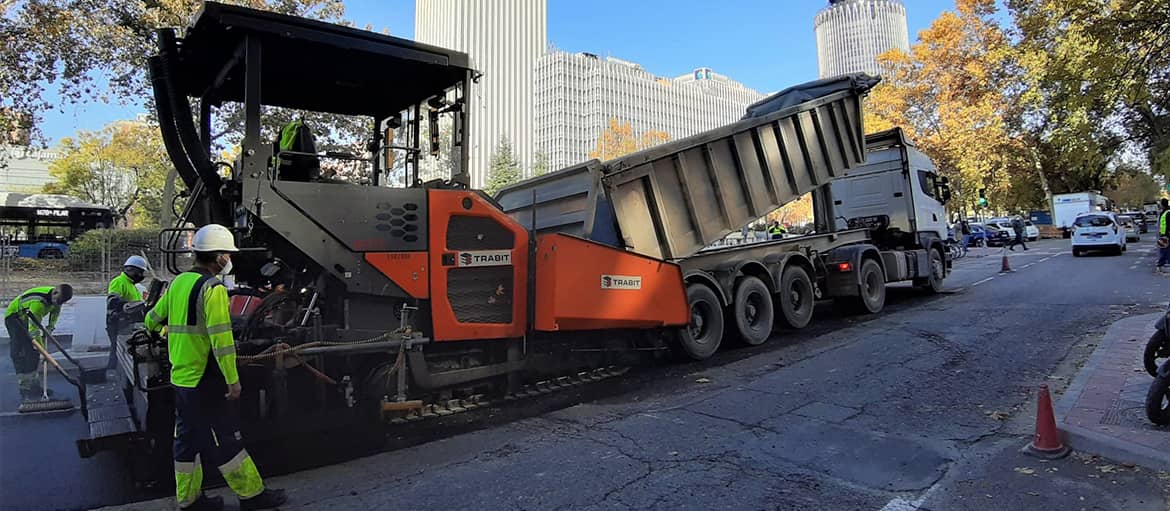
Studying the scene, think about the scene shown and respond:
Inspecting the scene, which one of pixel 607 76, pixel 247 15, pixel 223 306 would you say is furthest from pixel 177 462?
pixel 607 76

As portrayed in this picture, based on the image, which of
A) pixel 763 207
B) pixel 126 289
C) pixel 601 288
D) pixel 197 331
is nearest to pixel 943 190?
pixel 763 207

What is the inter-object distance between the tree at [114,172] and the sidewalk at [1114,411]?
3411cm

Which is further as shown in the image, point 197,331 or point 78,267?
point 78,267

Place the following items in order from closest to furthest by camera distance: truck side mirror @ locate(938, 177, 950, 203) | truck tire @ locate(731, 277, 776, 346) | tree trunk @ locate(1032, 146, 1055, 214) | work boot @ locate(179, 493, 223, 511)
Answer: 1. work boot @ locate(179, 493, 223, 511)
2. truck tire @ locate(731, 277, 776, 346)
3. truck side mirror @ locate(938, 177, 950, 203)
4. tree trunk @ locate(1032, 146, 1055, 214)

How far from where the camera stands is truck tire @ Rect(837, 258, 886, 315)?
1023 centimetres

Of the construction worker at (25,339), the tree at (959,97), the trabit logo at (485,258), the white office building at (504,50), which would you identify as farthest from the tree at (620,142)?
the trabit logo at (485,258)

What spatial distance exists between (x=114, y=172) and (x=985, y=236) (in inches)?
1984

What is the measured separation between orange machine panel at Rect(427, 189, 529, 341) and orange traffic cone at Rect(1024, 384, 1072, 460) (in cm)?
386

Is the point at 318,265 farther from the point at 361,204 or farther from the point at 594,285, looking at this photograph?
the point at 594,285

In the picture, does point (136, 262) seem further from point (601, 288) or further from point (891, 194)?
point (891, 194)

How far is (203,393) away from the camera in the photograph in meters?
3.54

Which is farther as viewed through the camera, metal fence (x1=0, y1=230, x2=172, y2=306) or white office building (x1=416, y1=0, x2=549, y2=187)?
white office building (x1=416, y1=0, x2=549, y2=187)

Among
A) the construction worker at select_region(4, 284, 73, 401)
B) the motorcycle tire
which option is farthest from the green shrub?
the motorcycle tire

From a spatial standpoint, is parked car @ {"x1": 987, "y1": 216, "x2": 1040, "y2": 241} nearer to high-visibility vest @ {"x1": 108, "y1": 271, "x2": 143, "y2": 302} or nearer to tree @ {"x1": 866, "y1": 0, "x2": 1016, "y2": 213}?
tree @ {"x1": 866, "y1": 0, "x2": 1016, "y2": 213}
